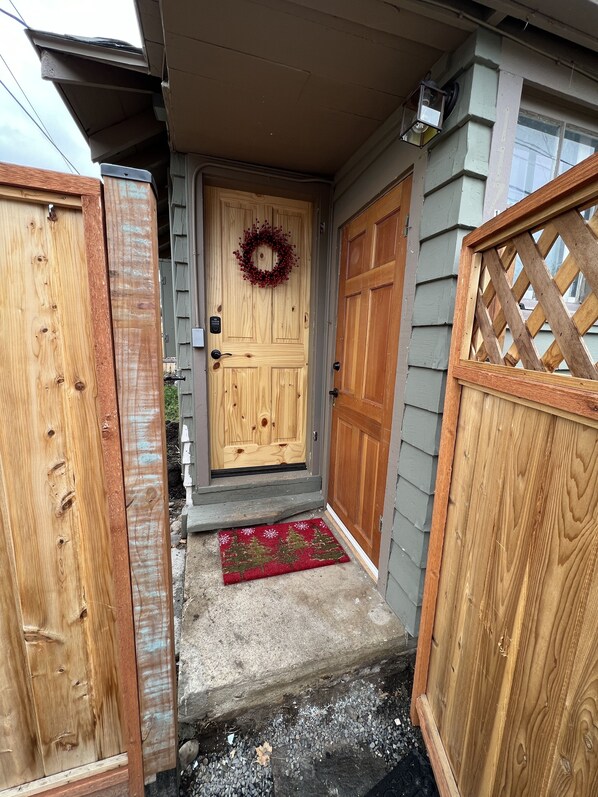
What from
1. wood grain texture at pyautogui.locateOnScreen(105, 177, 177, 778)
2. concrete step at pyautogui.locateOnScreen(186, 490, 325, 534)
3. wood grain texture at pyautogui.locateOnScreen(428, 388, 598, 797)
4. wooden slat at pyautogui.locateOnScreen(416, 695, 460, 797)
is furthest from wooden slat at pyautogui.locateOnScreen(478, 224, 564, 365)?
concrete step at pyautogui.locateOnScreen(186, 490, 325, 534)

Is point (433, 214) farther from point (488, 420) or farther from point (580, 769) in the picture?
point (580, 769)

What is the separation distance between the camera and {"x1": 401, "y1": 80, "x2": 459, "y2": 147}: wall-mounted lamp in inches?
48.8

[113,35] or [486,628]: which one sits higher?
[113,35]

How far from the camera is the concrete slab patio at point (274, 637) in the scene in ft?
4.25

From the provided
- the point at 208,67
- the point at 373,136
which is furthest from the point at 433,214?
the point at 208,67

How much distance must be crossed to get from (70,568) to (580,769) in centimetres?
115

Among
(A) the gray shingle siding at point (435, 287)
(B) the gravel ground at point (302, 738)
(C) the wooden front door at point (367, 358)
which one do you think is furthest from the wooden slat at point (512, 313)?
(B) the gravel ground at point (302, 738)

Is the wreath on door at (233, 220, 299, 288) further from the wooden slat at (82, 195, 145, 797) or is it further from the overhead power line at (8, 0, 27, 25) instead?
the wooden slat at (82, 195, 145, 797)

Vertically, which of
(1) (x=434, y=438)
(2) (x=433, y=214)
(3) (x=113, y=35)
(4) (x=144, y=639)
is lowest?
(4) (x=144, y=639)

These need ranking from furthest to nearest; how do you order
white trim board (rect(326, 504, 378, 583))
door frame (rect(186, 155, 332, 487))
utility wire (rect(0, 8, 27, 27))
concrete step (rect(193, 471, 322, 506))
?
concrete step (rect(193, 471, 322, 506))
door frame (rect(186, 155, 332, 487))
white trim board (rect(326, 504, 378, 583))
utility wire (rect(0, 8, 27, 27))

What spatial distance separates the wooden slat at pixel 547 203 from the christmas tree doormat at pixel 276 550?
1823mm

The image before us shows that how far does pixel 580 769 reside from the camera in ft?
2.00

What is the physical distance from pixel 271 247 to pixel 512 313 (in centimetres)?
192

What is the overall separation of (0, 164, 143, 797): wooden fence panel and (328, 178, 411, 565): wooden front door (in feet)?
4.26
